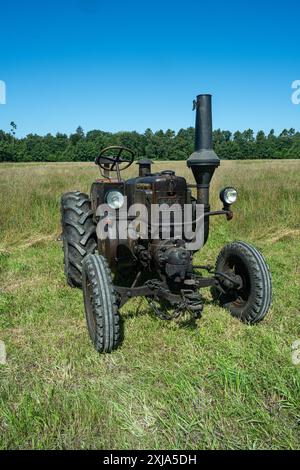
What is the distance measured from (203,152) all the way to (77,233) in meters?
1.72

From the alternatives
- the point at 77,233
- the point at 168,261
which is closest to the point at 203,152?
the point at 168,261

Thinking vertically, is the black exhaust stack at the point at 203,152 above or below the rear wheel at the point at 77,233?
above

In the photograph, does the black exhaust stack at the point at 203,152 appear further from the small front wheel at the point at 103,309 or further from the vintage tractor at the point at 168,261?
the small front wheel at the point at 103,309

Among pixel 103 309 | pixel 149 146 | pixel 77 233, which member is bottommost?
pixel 103 309

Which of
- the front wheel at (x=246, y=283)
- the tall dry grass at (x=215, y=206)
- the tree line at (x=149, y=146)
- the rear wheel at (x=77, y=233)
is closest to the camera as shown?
the front wheel at (x=246, y=283)

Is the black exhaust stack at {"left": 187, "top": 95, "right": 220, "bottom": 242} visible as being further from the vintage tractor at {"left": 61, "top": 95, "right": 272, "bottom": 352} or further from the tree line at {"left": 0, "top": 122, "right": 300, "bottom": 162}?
the tree line at {"left": 0, "top": 122, "right": 300, "bottom": 162}

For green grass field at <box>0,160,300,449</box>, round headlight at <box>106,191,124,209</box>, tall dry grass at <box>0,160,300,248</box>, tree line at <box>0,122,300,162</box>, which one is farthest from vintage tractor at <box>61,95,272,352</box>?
tree line at <box>0,122,300,162</box>

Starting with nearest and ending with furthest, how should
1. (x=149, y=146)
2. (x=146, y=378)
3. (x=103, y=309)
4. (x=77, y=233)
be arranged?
1. (x=146, y=378)
2. (x=103, y=309)
3. (x=77, y=233)
4. (x=149, y=146)

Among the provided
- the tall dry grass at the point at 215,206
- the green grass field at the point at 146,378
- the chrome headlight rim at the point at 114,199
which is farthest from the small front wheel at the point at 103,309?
the tall dry grass at the point at 215,206

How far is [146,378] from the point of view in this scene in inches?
110

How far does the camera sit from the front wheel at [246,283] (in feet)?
11.5

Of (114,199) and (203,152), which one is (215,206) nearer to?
(203,152)
